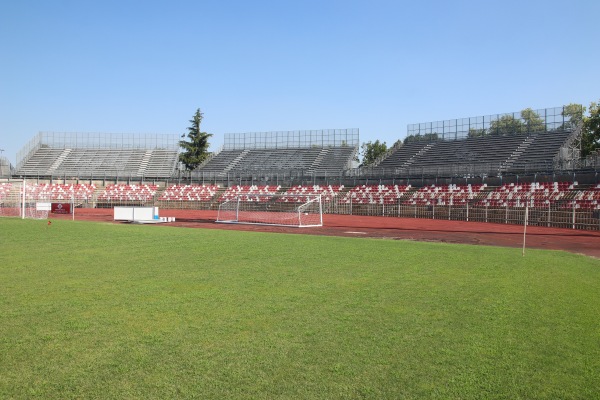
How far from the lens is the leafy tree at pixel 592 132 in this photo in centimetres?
5369

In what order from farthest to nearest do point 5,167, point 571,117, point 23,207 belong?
point 5,167 → point 571,117 → point 23,207

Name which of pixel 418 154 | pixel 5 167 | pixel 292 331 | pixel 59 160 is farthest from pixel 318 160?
pixel 292 331

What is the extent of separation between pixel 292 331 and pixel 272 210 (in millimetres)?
37299

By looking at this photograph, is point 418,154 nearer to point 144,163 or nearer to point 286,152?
point 286,152

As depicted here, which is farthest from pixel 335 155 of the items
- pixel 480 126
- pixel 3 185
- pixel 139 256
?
pixel 139 256

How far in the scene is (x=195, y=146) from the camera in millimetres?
79500

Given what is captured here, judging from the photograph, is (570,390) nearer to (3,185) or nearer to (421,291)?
(421,291)

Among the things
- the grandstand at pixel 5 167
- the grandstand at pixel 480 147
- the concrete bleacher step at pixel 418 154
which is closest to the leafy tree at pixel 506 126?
the grandstand at pixel 480 147

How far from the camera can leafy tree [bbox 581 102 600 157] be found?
53.7 m

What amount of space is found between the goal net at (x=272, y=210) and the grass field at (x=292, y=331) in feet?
74.2

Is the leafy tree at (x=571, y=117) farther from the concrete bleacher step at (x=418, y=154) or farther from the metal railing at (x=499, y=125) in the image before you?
the concrete bleacher step at (x=418, y=154)

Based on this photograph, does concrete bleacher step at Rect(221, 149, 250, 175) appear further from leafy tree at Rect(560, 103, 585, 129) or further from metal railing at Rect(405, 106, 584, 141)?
leafy tree at Rect(560, 103, 585, 129)

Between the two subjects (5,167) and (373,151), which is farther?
(373,151)

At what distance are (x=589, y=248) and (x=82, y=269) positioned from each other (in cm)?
1734
